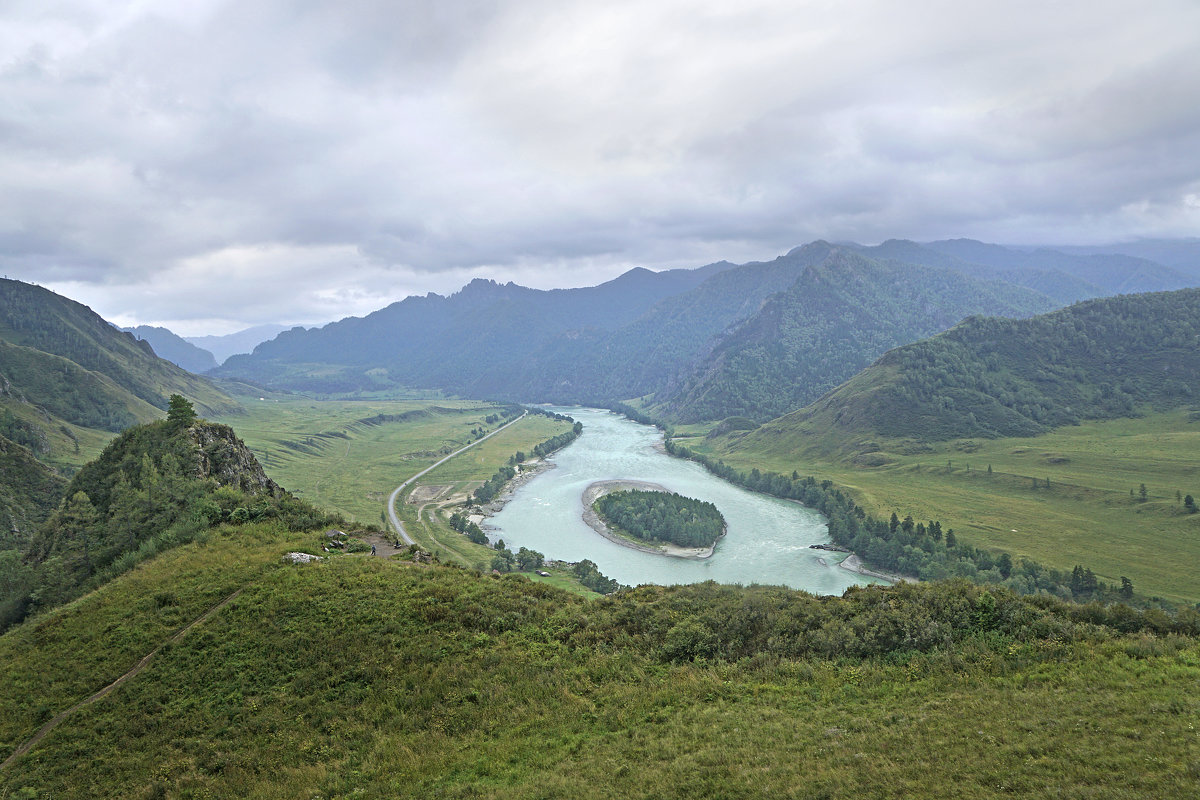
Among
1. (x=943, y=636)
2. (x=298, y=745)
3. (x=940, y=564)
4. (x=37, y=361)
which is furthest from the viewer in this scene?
(x=37, y=361)

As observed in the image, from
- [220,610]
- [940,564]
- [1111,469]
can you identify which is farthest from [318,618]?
[1111,469]

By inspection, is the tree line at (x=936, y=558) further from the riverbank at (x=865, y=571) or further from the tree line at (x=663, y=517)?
the tree line at (x=663, y=517)

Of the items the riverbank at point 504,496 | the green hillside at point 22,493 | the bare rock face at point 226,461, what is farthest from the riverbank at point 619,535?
the green hillside at point 22,493

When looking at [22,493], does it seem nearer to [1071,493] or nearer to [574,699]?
[574,699]

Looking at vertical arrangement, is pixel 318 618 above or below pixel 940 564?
above

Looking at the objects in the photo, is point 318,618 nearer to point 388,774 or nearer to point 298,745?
point 298,745
